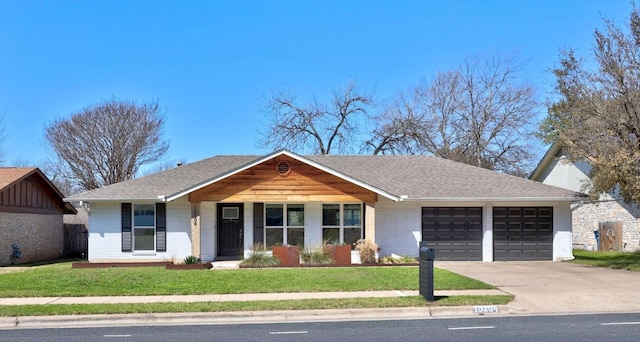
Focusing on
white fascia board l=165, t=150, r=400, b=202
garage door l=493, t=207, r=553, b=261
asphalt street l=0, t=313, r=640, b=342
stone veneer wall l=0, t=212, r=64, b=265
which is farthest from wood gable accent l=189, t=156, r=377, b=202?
asphalt street l=0, t=313, r=640, b=342

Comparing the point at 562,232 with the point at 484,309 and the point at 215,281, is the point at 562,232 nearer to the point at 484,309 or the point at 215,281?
the point at 484,309

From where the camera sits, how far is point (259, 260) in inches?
754

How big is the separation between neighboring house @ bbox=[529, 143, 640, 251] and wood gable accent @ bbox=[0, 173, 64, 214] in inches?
933

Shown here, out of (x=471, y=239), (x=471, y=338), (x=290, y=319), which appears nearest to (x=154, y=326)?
(x=290, y=319)

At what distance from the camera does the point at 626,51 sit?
19.9 meters

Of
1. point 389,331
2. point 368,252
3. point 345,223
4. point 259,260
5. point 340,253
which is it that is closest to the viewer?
point 389,331

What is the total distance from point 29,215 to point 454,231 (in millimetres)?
18714

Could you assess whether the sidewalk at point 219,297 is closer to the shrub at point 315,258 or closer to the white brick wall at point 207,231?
the shrub at point 315,258

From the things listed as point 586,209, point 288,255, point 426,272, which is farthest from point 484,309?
point 586,209

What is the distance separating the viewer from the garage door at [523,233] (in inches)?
858

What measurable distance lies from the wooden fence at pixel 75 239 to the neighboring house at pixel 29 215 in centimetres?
63

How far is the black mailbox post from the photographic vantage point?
11539 millimetres

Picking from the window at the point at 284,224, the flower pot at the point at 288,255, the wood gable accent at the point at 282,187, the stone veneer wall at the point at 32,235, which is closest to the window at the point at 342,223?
the window at the point at 284,224

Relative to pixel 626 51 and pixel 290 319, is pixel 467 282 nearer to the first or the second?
pixel 290 319
